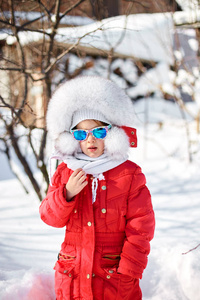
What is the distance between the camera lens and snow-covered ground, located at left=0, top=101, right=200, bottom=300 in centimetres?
211

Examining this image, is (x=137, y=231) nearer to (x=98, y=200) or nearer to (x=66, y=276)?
(x=98, y=200)

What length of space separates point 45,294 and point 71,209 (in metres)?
0.71

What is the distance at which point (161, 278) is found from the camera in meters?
2.27

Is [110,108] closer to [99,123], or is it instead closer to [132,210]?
[99,123]

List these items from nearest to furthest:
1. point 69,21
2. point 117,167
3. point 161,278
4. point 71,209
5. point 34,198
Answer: point 71,209 < point 117,167 < point 161,278 < point 69,21 < point 34,198

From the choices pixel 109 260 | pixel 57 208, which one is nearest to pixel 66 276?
pixel 109 260

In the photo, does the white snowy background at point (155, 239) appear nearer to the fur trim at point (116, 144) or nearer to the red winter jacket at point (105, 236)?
the red winter jacket at point (105, 236)

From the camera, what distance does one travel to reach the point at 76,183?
5.26 feet

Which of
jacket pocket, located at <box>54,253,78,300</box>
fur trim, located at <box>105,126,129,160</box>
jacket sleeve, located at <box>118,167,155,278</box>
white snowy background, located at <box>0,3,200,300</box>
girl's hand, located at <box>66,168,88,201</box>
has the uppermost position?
fur trim, located at <box>105,126,129,160</box>

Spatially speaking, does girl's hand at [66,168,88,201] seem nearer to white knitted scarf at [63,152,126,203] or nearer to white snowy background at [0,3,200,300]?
white knitted scarf at [63,152,126,203]

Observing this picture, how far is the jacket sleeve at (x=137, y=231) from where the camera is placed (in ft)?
5.24

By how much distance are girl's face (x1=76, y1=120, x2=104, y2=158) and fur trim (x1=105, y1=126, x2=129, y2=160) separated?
40mm

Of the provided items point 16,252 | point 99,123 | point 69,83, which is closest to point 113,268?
point 99,123

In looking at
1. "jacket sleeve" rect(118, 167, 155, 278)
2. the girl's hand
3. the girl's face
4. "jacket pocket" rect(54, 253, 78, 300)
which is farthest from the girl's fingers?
"jacket pocket" rect(54, 253, 78, 300)
